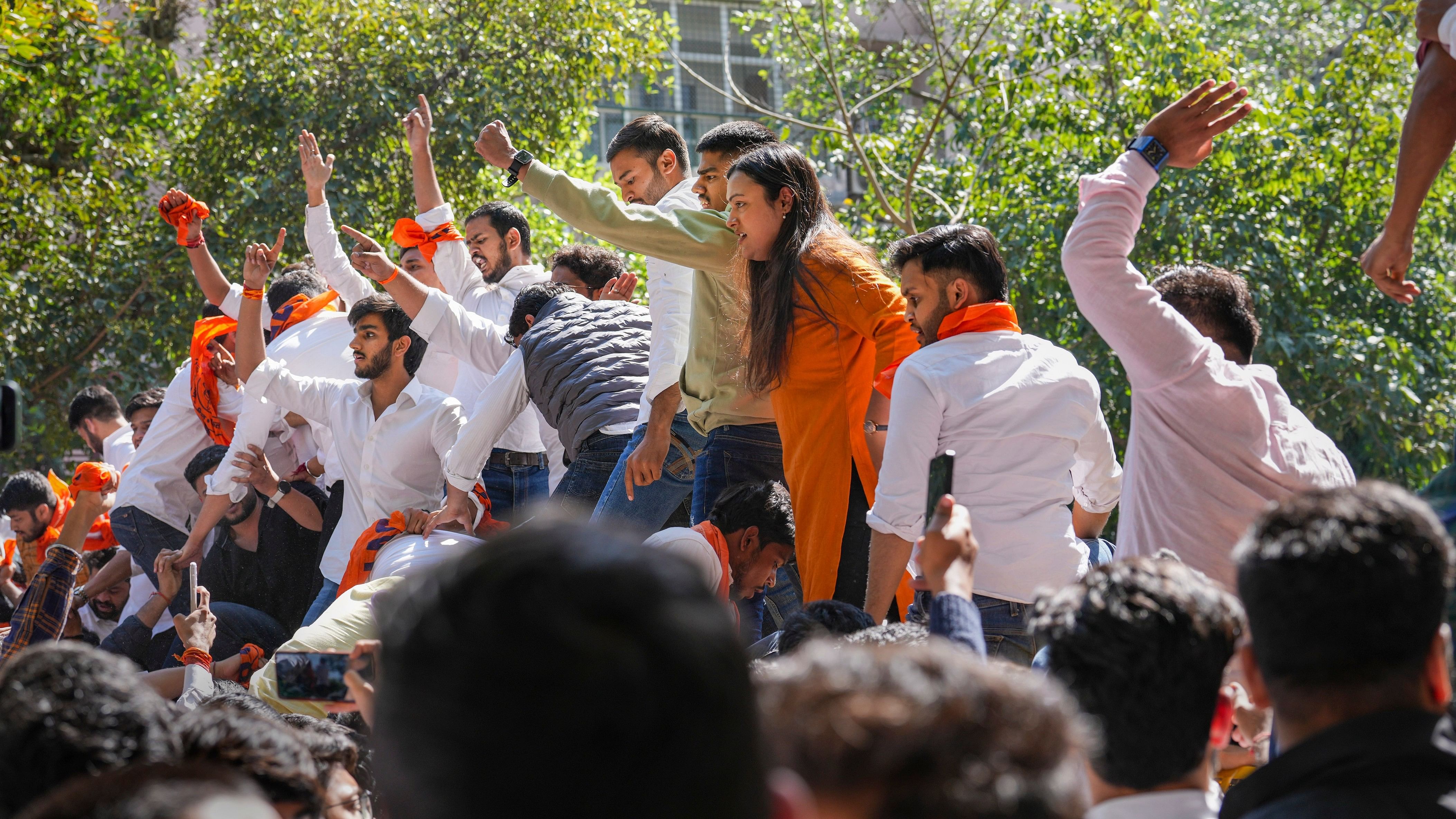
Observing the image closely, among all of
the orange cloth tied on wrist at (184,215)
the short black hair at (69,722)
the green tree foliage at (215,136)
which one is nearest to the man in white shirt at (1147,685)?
the short black hair at (69,722)

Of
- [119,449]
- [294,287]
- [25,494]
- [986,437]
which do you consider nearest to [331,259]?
[294,287]

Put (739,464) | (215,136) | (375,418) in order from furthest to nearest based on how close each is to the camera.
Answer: (215,136)
(375,418)
(739,464)

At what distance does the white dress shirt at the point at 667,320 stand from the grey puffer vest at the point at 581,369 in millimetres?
128

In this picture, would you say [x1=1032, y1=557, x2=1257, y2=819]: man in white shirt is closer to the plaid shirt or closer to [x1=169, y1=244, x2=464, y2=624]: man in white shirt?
[x1=169, y1=244, x2=464, y2=624]: man in white shirt

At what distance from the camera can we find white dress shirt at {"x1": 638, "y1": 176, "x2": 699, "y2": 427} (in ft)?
13.7

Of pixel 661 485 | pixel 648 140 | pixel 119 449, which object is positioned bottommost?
pixel 119 449

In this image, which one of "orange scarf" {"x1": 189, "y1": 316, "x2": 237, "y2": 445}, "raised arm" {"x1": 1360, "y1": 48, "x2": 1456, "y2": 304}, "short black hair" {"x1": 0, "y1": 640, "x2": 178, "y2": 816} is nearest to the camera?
"short black hair" {"x1": 0, "y1": 640, "x2": 178, "y2": 816}

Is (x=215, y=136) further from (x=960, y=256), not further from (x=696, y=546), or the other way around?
(x=960, y=256)

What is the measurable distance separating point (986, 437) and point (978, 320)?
31 centimetres

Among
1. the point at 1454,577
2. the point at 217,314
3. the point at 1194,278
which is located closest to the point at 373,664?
the point at 1454,577

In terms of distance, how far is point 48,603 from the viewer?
4574 millimetres

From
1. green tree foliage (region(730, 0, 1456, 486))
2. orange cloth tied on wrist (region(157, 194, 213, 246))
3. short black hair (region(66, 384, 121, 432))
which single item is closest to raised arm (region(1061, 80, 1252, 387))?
orange cloth tied on wrist (region(157, 194, 213, 246))

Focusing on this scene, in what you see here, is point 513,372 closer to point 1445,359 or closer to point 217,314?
point 217,314

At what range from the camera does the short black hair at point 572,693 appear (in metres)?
0.88
